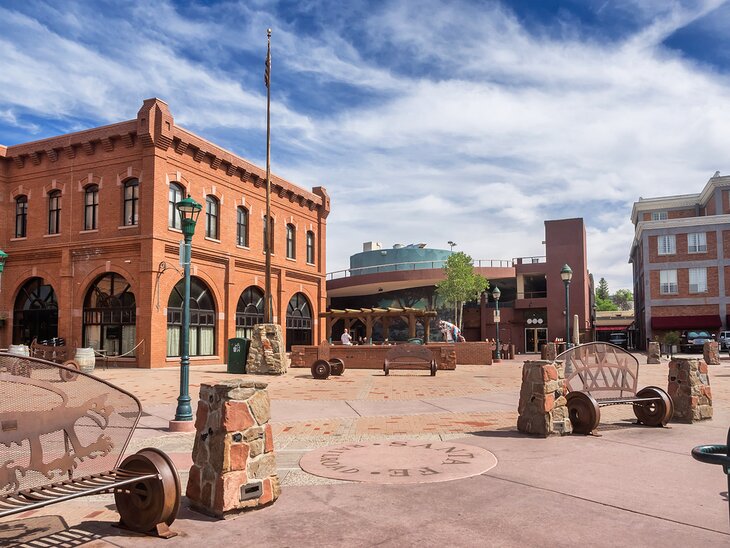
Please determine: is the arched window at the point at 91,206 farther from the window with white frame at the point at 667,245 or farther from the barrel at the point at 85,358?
the window with white frame at the point at 667,245

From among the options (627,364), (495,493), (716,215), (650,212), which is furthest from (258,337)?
(650,212)

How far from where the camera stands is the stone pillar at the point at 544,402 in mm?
8789

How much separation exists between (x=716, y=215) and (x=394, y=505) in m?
52.2

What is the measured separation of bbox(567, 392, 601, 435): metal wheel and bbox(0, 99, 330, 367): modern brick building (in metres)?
21.0

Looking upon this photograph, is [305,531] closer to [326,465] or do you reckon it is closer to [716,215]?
[326,465]

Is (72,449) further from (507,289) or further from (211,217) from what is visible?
(507,289)

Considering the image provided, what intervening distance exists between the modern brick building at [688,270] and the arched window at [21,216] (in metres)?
45.4

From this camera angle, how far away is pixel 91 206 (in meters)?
28.6

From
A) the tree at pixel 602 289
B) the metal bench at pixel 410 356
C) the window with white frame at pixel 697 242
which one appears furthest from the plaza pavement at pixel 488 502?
the tree at pixel 602 289

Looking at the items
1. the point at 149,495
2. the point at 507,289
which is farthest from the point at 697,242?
the point at 149,495

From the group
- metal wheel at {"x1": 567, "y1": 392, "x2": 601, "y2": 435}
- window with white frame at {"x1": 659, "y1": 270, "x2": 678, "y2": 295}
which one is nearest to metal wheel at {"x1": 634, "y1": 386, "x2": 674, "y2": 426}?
metal wheel at {"x1": 567, "y1": 392, "x2": 601, "y2": 435}

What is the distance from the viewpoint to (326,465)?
7117 millimetres

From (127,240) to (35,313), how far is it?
290 inches

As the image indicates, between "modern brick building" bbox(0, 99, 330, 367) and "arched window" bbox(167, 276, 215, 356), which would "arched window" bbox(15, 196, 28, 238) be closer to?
"modern brick building" bbox(0, 99, 330, 367)
